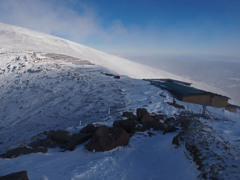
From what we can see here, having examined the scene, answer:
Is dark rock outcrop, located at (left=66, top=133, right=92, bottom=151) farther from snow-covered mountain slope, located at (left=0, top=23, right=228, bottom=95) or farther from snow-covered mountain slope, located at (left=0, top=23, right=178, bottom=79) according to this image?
snow-covered mountain slope, located at (left=0, top=23, right=178, bottom=79)

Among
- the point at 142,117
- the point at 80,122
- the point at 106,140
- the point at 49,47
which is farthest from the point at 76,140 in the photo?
the point at 49,47

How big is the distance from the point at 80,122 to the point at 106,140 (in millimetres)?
3995

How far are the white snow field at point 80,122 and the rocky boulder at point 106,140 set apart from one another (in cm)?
22

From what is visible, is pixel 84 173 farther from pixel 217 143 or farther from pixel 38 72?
pixel 38 72

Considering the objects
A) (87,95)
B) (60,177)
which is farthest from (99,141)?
(87,95)

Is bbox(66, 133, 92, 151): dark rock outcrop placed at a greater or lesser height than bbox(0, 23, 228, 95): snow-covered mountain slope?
lesser

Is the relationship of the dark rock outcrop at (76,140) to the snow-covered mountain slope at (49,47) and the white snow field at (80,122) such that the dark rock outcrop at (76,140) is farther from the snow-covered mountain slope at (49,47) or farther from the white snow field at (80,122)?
the snow-covered mountain slope at (49,47)

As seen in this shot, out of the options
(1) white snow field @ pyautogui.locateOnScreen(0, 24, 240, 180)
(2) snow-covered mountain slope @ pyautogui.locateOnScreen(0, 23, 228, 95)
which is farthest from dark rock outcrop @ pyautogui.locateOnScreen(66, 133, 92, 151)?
(2) snow-covered mountain slope @ pyautogui.locateOnScreen(0, 23, 228, 95)

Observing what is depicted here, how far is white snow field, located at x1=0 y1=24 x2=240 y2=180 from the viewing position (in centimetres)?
473

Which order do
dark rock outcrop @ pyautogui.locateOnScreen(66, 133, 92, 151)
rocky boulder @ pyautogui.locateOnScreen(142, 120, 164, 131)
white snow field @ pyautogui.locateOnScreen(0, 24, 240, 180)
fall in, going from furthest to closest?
rocky boulder @ pyautogui.locateOnScreen(142, 120, 164, 131), dark rock outcrop @ pyautogui.locateOnScreen(66, 133, 92, 151), white snow field @ pyautogui.locateOnScreen(0, 24, 240, 180)

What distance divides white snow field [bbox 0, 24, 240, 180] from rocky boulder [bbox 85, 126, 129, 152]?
0.72ft

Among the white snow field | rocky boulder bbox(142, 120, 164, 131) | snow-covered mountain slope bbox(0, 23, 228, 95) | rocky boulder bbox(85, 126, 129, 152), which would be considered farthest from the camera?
snow-covered mountain slope bbox(0, 23, 228, 95)

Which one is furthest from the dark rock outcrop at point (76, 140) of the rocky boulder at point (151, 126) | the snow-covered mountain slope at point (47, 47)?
the snow-covered mountain slope at point (47, 47)

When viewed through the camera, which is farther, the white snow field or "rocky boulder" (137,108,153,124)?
"rocky boulder" (137,108,153,124)
